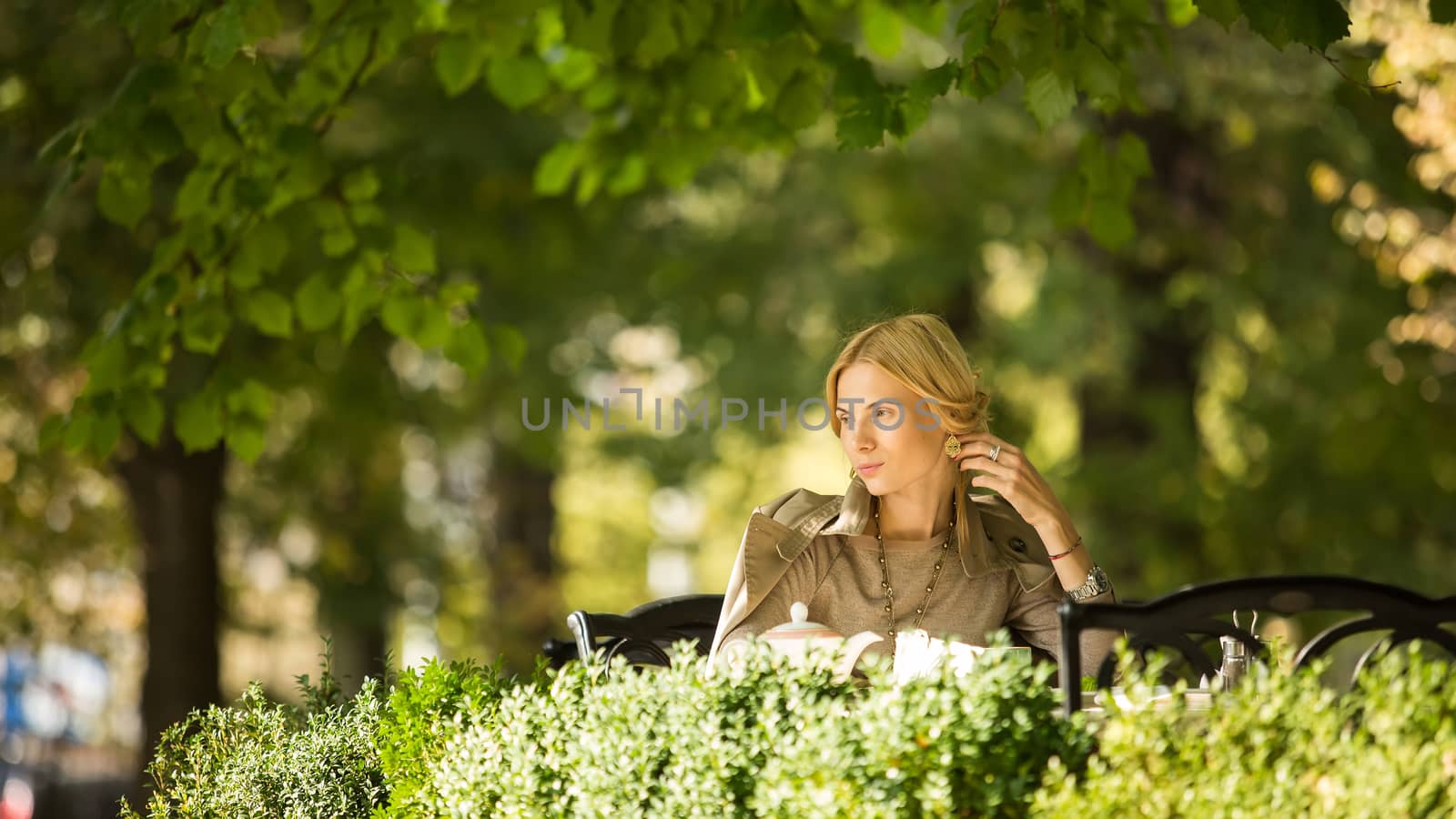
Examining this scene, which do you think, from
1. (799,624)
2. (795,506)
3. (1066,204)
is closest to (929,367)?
(795,506)

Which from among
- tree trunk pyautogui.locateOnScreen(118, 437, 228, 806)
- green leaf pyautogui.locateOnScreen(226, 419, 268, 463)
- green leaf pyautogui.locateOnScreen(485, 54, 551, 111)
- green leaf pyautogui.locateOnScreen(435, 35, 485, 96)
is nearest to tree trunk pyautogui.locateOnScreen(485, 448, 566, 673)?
tree trunk pyautogui.locateOnScreen(118, 437, 228, 806)

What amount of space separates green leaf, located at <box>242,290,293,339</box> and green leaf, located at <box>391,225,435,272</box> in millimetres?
420

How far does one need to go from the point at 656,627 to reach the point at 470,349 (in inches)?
57.7

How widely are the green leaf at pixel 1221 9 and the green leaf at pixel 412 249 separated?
2.71 meters

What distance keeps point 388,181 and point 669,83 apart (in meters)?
1.07

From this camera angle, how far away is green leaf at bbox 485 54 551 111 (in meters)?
5.61

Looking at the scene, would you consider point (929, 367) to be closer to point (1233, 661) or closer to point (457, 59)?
point (1233, 661)

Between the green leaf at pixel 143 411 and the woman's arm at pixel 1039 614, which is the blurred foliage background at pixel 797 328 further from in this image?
the woman's arm at pixel 1039 614

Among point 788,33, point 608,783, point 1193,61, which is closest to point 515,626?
point 1193,61

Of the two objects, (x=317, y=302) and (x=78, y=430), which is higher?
(x=317, y=302)

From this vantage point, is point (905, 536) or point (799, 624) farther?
point (905, 536)

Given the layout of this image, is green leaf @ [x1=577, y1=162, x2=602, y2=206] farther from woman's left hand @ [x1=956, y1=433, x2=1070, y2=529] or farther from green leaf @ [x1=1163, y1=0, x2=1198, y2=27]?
woman's left hand @ [x1=956, y1=433, x2=1070, y2=529]

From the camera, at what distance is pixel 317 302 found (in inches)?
221

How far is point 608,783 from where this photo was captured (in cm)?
319
